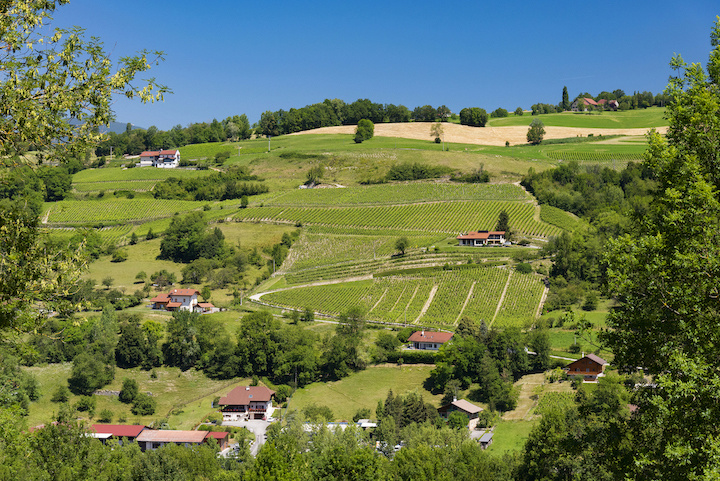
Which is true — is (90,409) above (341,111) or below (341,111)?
below

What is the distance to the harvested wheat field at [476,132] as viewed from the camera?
15675 cm

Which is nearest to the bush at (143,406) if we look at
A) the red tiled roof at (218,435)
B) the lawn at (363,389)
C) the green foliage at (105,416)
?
the green foliage at (105,416)

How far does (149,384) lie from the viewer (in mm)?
66188

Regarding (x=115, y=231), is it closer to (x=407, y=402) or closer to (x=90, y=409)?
(x=90, y=409)

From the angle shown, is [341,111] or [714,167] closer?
[714,167]

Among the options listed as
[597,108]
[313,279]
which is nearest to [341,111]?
[597,108]

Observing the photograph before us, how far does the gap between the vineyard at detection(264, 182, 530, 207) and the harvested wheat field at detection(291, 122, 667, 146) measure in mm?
40197

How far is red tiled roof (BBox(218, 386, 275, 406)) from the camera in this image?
2440 inches

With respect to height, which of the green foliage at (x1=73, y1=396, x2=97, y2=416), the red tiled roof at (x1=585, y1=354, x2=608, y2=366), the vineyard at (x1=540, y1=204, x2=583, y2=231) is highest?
the vineyard at (x1=540, y1=204, x2=583, y2=231)

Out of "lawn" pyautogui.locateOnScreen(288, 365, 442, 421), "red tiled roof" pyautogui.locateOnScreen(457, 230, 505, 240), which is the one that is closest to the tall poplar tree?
"lawn" pyautogui.locateOnScreen(288, 365, 442, 421)

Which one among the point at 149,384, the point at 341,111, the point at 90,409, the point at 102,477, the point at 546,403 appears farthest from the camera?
the point at 341,111

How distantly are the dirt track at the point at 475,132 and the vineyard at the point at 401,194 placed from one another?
40.2m

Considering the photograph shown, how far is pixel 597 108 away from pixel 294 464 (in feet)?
608

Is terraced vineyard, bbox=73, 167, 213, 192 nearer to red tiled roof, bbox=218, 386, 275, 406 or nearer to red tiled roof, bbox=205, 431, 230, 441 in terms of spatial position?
red tiled roof, bbox=218, 386, 275, 406
